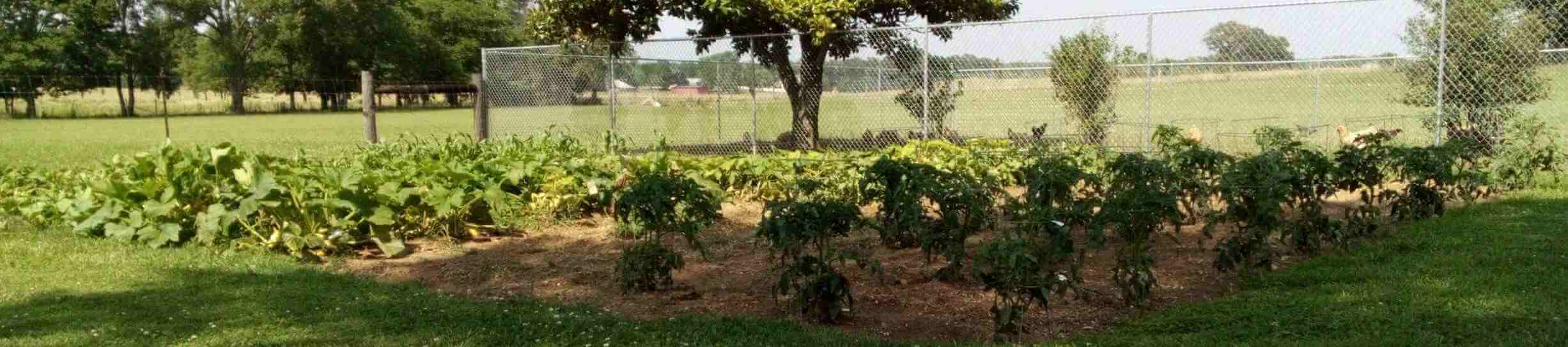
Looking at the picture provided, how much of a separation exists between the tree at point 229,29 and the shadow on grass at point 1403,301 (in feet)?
164

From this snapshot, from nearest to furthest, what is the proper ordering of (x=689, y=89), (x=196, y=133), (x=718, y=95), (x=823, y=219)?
1. (x=823, y=219)
2. (x=718, y=95)
3. (x=689, y=89)
4. (x=196, y=133)

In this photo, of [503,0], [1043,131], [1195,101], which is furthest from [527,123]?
[503,0]

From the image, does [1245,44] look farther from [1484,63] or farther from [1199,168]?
[1199,168]

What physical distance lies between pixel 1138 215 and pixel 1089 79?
7020 mm

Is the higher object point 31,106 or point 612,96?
point 612,96

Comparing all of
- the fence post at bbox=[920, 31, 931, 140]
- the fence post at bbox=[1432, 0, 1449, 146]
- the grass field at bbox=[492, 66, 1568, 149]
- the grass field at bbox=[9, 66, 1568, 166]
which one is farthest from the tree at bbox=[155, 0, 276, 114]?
the fence post at bbox=[1432, 0, 1449, 146]

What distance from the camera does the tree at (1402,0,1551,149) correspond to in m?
9.30

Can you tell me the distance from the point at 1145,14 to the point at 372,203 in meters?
6.68

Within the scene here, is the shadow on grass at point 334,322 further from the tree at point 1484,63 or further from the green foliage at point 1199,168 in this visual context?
the tree at point 1484,63

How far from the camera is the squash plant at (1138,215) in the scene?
462cm

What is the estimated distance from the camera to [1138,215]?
15.3ft

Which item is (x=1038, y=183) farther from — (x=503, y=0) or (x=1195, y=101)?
(x=503, y=0)

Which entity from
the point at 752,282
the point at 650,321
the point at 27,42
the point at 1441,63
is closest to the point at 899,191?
the point at 752,282

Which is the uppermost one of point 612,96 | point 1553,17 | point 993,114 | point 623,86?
point 1553,17
